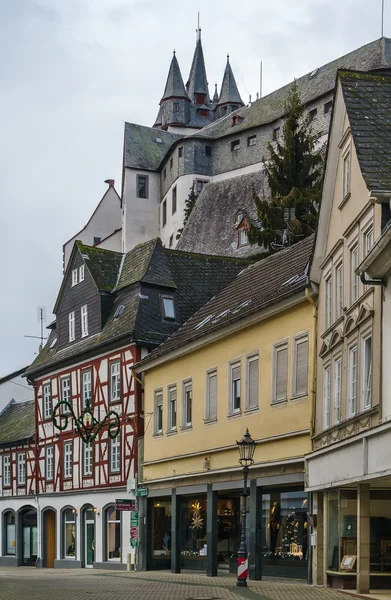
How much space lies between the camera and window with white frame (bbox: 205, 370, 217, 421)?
34188 millimetres

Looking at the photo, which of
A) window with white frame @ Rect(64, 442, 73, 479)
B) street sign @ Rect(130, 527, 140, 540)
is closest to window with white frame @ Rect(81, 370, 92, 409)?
window with white frame @ Rect(64, 442, 73, 479)

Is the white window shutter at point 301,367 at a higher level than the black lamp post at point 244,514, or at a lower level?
higher

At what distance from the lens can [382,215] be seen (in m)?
21.1

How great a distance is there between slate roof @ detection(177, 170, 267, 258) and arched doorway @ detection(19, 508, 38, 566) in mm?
32280

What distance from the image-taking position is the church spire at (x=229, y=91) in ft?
451

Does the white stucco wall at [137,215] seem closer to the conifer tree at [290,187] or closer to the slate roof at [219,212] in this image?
the slate roof at [219,212]

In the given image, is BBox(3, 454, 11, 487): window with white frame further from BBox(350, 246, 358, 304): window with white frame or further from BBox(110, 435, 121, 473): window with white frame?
BBox(350, 246, 358, 304): window with white frame

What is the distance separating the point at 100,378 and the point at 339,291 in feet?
67.5

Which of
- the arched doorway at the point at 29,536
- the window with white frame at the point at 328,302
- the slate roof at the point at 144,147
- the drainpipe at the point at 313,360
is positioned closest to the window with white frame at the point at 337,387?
→ the window with white frame at the point at 328,302

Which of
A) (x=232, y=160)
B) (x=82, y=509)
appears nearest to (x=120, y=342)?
(x=82, y=509)

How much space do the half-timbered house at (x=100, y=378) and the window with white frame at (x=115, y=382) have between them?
0.12 feet

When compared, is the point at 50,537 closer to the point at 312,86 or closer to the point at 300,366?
the point at 300,366

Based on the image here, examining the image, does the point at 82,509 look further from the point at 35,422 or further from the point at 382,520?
the point at 382,520

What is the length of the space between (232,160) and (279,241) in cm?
3771
